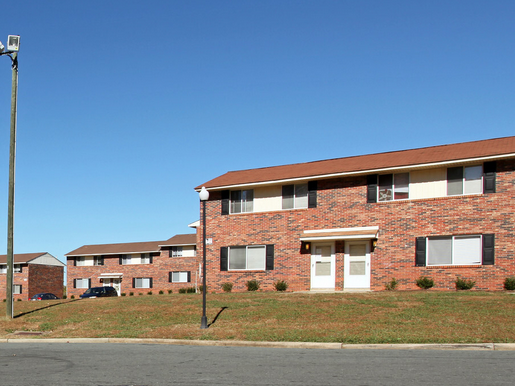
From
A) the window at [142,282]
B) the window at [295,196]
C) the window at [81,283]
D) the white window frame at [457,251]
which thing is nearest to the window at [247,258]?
the window at [295,196]

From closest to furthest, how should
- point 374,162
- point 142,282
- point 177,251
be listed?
point 374,162 → point 177,251 → point 142,282

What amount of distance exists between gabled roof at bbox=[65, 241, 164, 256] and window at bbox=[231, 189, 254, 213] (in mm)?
29784

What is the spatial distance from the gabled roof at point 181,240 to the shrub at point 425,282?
3347 cm

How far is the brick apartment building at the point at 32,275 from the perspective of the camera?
203ft

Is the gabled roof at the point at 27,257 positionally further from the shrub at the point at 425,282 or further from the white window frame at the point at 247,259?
the shrub at the point at 425,282

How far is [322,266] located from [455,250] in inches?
244

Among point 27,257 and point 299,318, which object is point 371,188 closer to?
point 299,318

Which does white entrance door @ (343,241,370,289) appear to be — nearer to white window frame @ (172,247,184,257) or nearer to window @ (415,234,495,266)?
window @ (415,234,495,266)

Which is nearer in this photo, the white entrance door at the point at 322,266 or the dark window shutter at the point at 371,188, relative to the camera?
the dark window shutter at the point at 371,188

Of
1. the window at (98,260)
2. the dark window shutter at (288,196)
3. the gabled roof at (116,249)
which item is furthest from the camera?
the window at (98,260)

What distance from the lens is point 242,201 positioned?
29047 mm

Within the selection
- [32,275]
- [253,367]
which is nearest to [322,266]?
[253,367]

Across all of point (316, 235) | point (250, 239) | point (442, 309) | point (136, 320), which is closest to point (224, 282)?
point (250, 239)

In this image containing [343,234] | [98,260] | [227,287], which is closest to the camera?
[343,234]
